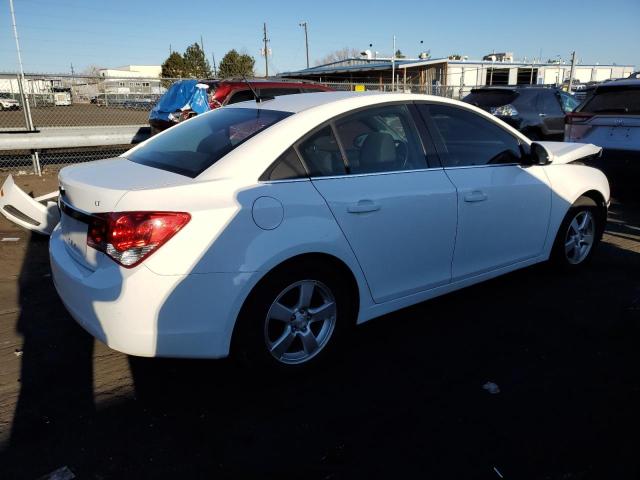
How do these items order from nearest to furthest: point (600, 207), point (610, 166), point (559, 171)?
point (559, 171) < point (600, 207) < point (610, 166)

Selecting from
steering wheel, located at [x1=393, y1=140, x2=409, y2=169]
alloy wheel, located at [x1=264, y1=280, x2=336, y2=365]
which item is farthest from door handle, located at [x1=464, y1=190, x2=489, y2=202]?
alloy wheel, located at [x1=264, y1=280, x2=336, y2=365]

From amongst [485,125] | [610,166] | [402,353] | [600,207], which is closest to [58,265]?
[402,353]

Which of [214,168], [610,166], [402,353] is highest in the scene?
[214,168]

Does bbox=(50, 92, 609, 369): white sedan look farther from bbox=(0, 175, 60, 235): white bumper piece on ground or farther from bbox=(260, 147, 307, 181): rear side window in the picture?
bbox=(0, 175, 60, 235): white bumper piece on ground

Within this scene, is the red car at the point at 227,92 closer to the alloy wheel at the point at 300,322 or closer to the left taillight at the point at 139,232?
the alloy wheel at the point at 300,322

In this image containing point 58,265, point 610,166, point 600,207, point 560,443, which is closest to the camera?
point 560,443

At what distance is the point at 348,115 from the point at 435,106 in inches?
31.1

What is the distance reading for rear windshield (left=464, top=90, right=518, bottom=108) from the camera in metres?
11.0

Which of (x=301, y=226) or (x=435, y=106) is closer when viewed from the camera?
(x=301, y=226)

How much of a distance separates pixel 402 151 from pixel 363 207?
2.05 ft

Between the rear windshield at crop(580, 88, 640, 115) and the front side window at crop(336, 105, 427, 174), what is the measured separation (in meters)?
5.27

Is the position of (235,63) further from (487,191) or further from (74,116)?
(487,191)

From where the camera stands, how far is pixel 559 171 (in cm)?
440

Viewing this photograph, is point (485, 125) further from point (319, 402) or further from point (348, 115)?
point (319, 402)
